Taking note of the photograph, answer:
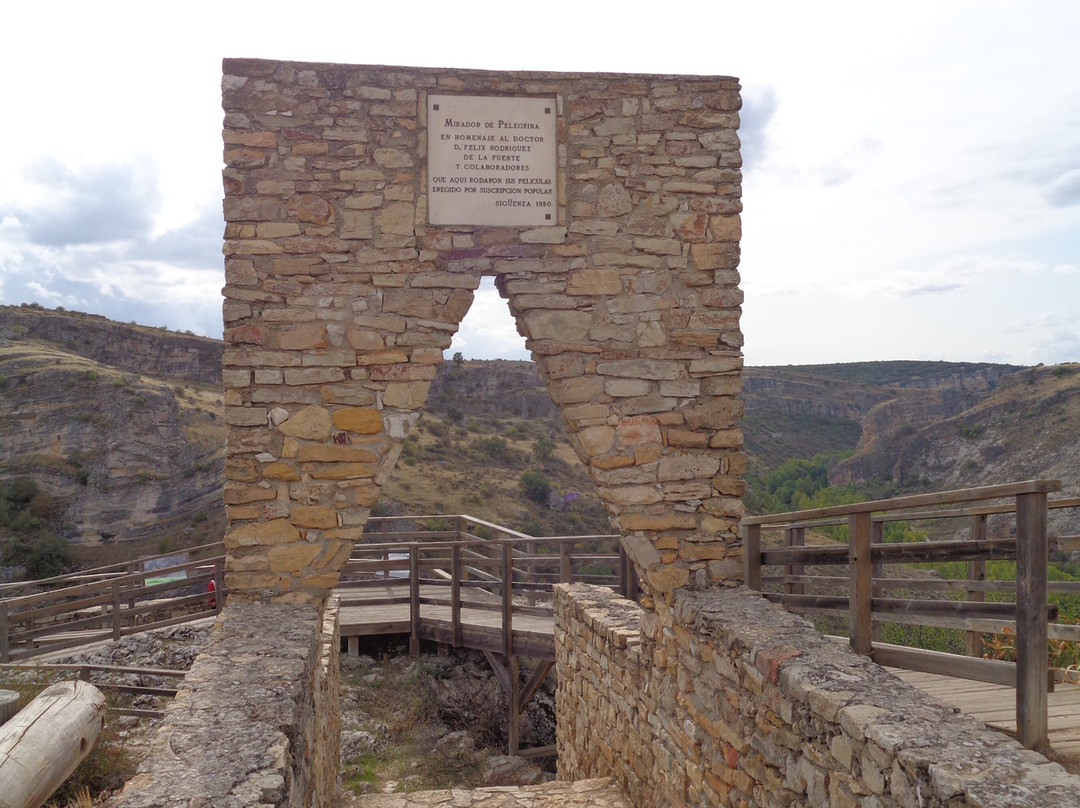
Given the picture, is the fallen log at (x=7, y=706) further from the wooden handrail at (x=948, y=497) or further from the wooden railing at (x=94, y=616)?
the wooden handrail at (x=948, y=497)

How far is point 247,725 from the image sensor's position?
3121mm

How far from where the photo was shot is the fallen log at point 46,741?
4805mm

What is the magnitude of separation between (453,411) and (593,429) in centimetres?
2873

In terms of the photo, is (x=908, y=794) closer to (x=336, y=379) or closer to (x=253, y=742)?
(x=253, y=742)

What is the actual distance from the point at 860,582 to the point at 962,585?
0.43 meters

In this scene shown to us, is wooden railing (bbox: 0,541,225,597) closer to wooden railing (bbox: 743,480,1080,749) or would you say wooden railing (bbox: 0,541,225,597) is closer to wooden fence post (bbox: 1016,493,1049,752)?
wooden railing (bbox: 743,480,1080,749)

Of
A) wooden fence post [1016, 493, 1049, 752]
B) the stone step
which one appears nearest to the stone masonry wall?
the stone step

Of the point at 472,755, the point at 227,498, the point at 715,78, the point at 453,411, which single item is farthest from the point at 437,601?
the point at 453,411

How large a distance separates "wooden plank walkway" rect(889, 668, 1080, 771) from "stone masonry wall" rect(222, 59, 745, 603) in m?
1.32

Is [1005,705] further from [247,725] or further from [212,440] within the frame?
[212,440]

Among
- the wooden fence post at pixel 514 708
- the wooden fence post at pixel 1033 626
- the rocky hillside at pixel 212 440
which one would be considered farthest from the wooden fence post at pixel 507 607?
the rocky hillside at pixel 212 440

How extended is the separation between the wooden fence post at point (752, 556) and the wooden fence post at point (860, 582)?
116 cm

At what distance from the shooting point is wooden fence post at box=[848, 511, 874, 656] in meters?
3.64

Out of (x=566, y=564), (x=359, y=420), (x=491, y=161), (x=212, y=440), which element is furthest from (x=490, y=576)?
(x=212, y=440)
